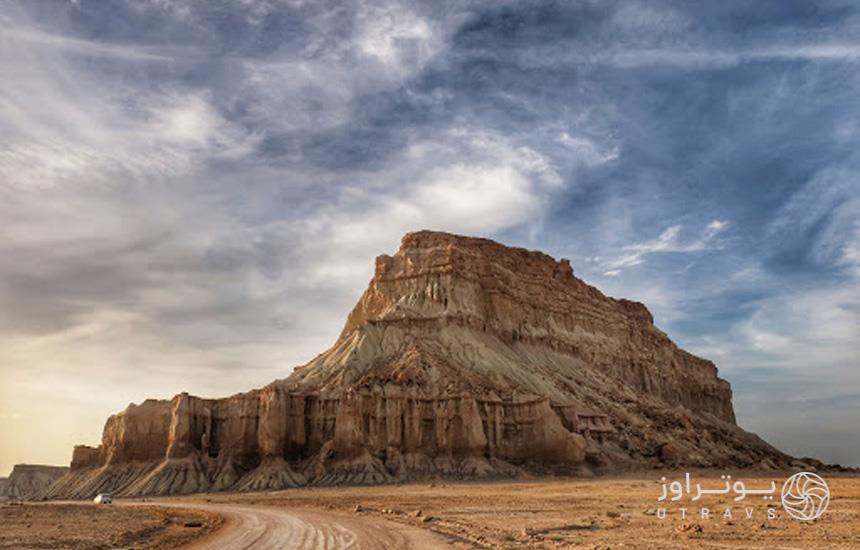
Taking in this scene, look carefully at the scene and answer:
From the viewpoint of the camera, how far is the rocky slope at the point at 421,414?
60.7 meters

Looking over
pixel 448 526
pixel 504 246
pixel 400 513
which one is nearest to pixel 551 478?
pixel 400 513

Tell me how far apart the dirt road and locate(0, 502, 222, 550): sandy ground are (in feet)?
4.45

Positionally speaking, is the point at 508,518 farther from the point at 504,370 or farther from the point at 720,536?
the point at 504,370

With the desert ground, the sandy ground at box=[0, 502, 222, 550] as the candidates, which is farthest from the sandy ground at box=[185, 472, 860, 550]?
the sandy ground at box=[0, 502, 222, 550]

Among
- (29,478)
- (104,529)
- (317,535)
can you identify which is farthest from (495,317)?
(29,478)

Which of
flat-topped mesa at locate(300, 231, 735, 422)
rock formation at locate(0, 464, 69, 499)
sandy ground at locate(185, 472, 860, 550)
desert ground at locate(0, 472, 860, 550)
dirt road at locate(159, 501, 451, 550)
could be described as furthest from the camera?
rock formation at locate(0, 464, 69, 499)

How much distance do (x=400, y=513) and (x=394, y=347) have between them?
48844 millimetres

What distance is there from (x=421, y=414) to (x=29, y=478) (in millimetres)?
107236

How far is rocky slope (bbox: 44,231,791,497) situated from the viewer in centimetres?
6072

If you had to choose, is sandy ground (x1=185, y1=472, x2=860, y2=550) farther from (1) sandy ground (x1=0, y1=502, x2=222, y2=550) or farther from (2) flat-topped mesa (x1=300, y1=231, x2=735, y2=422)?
(2) flat-topped mesa (x1=300, y1=231, x2=735, y2=422)

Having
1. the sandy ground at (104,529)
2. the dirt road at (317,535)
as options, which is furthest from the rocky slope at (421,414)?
the dirt road at (317,535)

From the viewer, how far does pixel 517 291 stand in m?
98.6

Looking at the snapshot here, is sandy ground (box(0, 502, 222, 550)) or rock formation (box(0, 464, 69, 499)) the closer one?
sandy ground (box(0, 502, 222, 550))

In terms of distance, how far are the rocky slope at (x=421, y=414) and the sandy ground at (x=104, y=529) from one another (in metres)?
25.6
